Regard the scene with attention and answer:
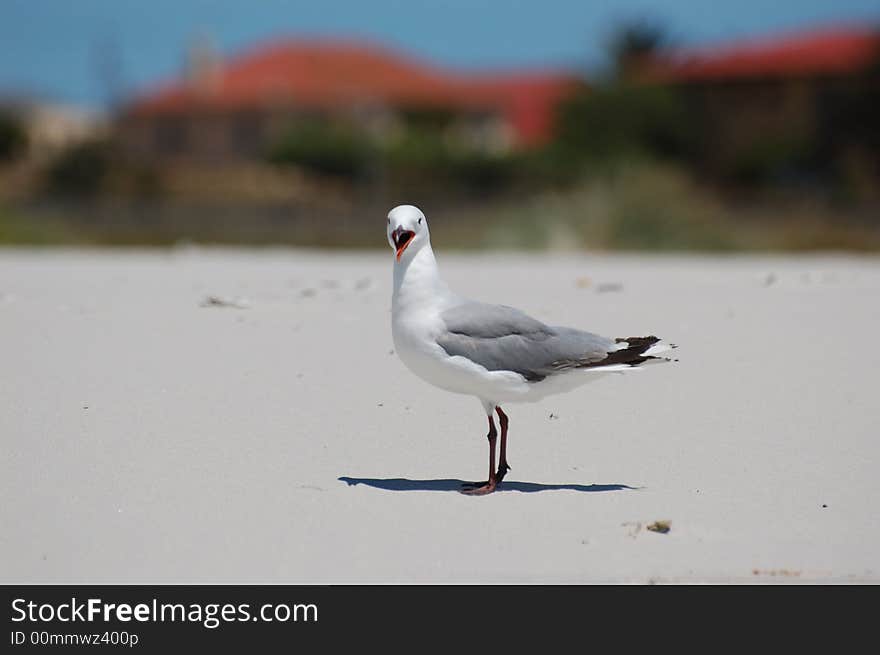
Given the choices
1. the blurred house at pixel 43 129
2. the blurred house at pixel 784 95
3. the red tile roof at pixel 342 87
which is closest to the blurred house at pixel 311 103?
the red tile roof at pixel 342 87

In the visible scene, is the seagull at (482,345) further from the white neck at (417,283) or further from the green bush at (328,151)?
the green bush at (328,151)

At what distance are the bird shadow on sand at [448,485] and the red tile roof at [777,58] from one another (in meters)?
48.2

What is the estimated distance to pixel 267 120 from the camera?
64.6 m

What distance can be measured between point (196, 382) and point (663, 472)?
271 centimetres

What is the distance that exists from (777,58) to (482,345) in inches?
2049

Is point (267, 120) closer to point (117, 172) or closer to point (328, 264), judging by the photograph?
point (117, 172)

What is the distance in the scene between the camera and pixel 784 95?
177 feet

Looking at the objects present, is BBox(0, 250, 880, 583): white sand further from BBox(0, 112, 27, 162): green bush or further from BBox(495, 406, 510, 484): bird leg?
BBox(0, 112, 27, 162): green bush

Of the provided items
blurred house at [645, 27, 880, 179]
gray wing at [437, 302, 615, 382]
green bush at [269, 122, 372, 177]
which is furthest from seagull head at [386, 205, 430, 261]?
green bush at [269, 122, 372, 177]

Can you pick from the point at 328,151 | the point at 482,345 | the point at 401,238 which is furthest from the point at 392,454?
the point at 328,151

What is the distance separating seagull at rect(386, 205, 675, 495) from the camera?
5.68 meters

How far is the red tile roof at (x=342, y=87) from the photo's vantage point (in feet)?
214

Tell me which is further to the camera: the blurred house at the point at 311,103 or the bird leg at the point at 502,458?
the blurred house at the point at 311,103

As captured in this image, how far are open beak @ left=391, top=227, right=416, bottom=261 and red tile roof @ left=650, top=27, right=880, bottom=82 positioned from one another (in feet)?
159
